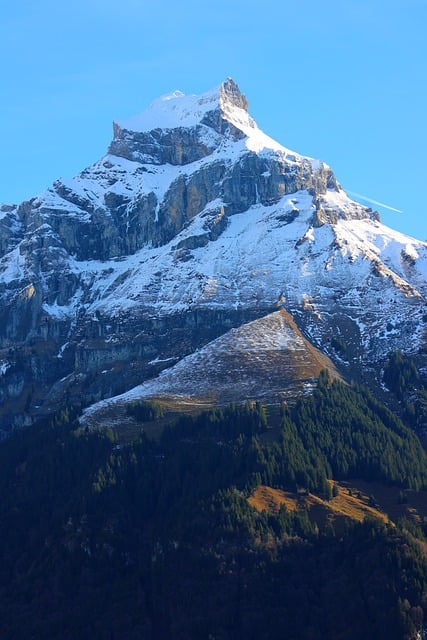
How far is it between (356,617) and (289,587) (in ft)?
41.8

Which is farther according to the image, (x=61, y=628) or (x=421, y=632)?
(x=61, y=628)

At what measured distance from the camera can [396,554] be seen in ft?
655

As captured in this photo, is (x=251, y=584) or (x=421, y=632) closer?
(x=421, y=632)

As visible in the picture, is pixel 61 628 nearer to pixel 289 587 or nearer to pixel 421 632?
pixel 289 587

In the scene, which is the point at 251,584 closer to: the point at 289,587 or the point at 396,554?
the point at 289,587

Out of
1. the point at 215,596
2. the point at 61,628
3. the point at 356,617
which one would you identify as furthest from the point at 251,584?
the point at 61,628

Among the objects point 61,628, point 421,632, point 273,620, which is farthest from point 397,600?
point 61,628

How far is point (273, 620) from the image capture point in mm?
192500

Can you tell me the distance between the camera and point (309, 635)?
623 feet

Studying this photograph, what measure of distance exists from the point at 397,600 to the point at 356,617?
6.72 meters

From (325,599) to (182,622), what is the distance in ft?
74.1

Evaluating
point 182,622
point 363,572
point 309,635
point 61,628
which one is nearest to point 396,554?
point 363,572

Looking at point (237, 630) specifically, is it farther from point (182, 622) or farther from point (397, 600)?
point (397, 600)

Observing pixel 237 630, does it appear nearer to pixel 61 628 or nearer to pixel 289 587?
pixel 289 587
